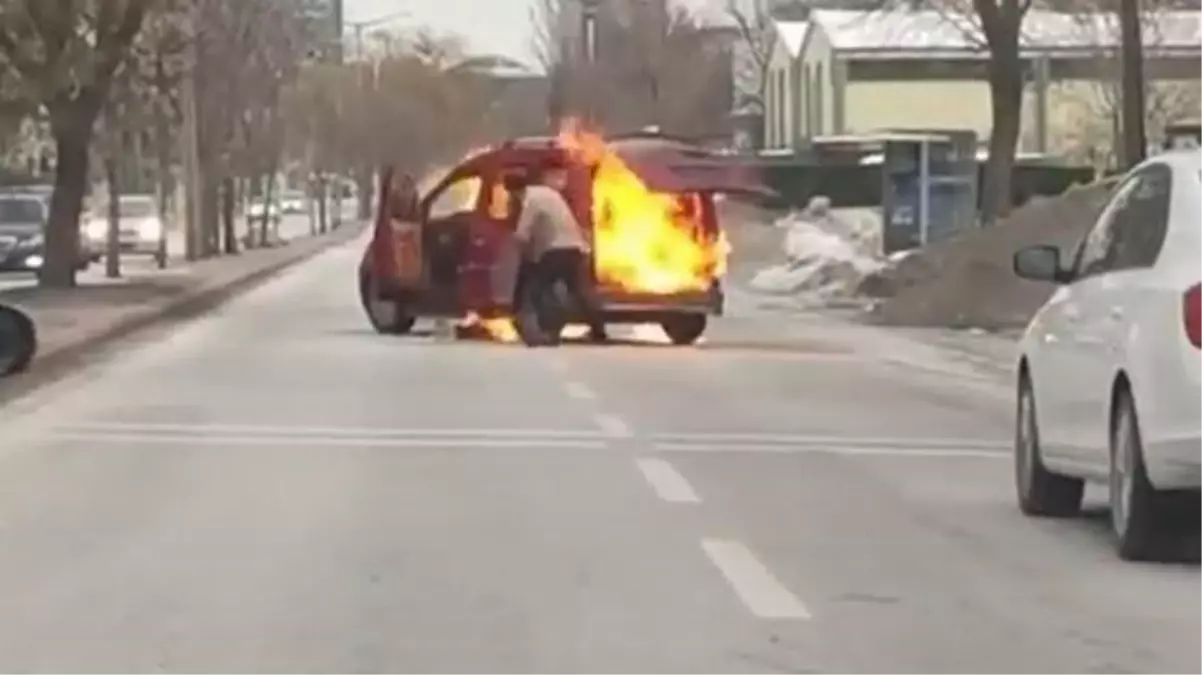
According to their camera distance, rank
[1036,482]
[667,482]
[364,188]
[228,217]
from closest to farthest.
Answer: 1. [1036,482]
2. [667,482]
3. [228,217]
4. [364,188]

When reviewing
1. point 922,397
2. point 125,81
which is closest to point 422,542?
point 922,397

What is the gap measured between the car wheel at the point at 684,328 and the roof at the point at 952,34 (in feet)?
133

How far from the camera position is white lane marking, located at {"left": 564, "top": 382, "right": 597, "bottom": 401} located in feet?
75.2

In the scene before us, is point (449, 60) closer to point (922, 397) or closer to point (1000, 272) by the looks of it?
point (1000, 272)

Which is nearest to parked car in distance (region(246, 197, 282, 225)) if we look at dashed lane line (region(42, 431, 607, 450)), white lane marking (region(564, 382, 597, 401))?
white lane marking (region(564, 382, 597, 401))

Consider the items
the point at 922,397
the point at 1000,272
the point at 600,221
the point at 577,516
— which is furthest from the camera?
the point at 1000,272

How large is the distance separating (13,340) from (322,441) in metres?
6.22

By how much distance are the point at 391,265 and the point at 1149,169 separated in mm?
19100

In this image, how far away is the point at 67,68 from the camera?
3941 centimetres

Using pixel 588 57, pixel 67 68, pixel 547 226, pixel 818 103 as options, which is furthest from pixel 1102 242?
pixel 818 103

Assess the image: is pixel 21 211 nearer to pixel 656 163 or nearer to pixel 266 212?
pixel 266 212

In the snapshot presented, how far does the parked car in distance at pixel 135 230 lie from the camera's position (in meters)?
62.1

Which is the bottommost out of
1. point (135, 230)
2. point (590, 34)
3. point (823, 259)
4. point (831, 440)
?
point (135, 230)

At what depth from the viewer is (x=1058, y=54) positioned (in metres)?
91.8
